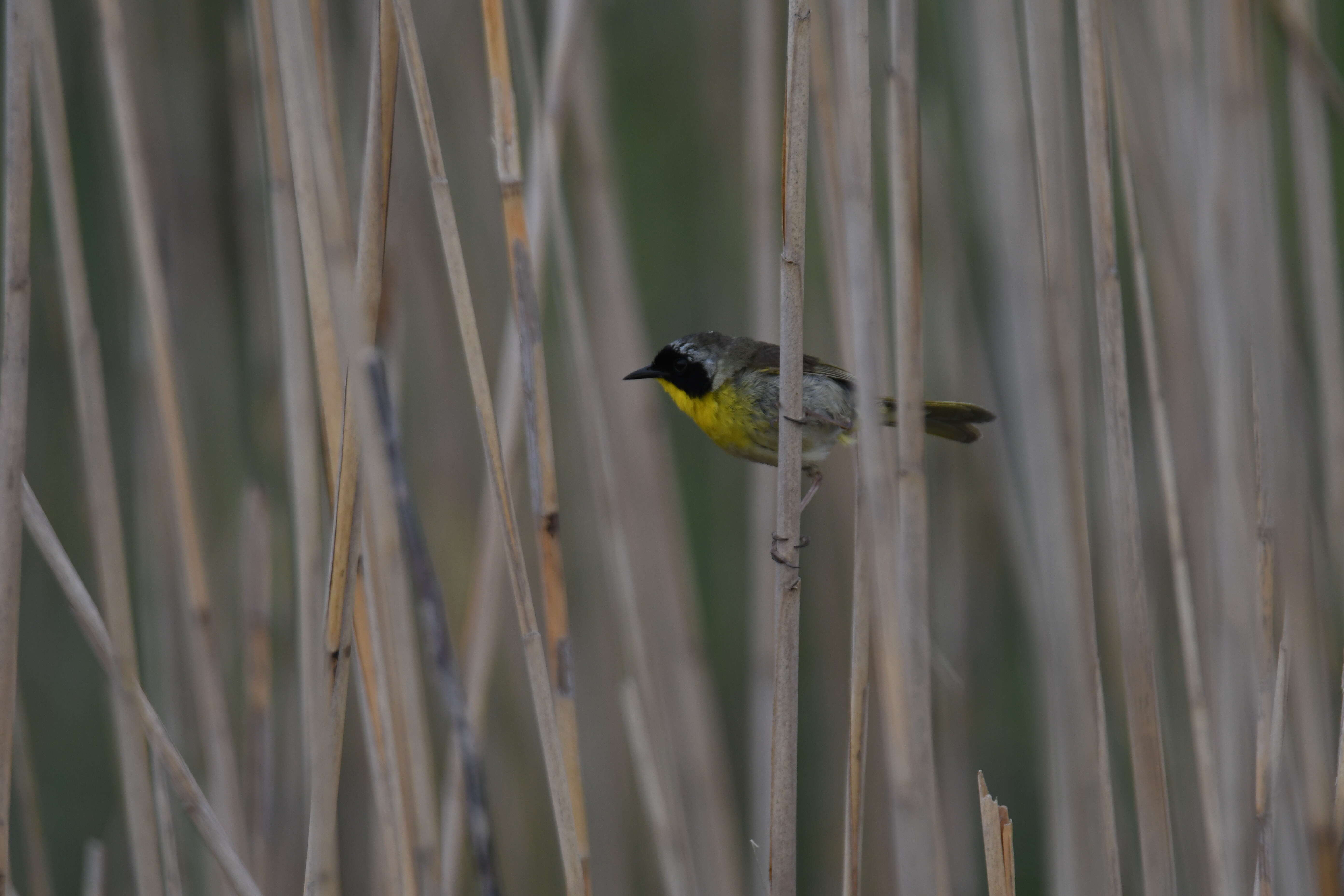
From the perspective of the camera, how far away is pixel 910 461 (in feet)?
4.00

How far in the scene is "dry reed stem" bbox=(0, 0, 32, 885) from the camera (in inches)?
49.0

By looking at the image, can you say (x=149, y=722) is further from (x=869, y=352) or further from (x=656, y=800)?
(x=869, y=352)

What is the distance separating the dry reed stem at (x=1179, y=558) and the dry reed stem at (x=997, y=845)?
33 cm

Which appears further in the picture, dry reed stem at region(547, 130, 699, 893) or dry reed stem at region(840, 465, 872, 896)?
dry reed stem at region(547, 130, 699, 893)

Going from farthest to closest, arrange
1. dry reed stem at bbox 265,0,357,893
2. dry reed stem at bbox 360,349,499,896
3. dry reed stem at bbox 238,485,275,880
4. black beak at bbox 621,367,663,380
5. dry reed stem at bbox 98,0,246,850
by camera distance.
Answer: black beak at bbox 621,367,663,380 < dry reed stem at bbox 238,485,275,880 < dry reed stem at bbox 98,0,246,850 < dry reed stem at bbox 265,0,357,893 < dry reed stem at bbox 360,349,499,896

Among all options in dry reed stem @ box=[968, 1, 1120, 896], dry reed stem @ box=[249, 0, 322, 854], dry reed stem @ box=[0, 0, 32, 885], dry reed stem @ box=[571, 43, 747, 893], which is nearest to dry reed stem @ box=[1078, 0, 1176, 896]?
dry reed stem @ box=[968, 1, 1120, 896]

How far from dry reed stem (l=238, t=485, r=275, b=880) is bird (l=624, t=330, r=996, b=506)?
Result: 29.3 inches

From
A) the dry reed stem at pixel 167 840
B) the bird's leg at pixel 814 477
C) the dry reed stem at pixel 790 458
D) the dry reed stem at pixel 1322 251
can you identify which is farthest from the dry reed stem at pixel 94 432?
the dry reed stem at pixel 1322 251

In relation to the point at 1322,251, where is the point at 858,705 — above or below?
below

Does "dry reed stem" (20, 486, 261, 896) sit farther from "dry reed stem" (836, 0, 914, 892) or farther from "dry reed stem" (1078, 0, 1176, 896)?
"dry reed stem" (1078, 0, 1176, 896)

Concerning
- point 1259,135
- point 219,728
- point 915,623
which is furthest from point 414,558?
point 1259,135

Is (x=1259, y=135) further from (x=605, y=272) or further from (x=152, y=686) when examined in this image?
(x=152, y=686)

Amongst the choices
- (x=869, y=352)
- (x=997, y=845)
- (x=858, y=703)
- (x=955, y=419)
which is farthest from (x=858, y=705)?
(x=955, y=419)

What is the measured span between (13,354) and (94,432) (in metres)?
0.27
